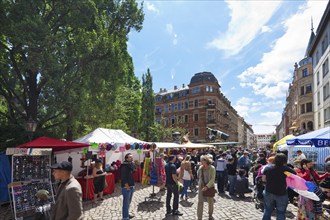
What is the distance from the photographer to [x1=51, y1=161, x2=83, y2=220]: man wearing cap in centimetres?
291

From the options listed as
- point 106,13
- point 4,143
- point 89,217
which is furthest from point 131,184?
point 106,13

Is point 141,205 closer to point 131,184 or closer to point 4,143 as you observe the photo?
point 131,184

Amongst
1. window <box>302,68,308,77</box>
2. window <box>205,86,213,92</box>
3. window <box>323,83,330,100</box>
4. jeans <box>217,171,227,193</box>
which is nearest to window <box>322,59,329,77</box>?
window <box>323,83,330,100</box>

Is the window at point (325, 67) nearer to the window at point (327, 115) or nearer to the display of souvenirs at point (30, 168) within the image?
the window at point (327, 115)

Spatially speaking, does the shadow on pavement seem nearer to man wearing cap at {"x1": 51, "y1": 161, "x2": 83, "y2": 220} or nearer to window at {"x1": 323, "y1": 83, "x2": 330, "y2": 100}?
man wearing cap at {"x1": 51, "y1": 161, "x2": 83, "y2": 220}

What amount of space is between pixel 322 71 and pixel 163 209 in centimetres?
2502

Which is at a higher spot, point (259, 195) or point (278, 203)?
point (278, 203)

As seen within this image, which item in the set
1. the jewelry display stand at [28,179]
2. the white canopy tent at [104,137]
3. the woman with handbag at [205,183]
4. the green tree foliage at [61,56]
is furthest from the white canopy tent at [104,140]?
the woman with handbag at [205,183]

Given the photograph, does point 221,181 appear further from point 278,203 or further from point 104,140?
point 104,140

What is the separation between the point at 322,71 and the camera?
25.0 meters

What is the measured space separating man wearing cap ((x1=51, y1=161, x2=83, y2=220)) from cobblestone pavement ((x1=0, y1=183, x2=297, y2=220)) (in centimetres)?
459

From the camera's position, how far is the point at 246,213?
24.9 feet

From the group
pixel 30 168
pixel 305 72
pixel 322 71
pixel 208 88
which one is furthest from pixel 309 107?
pixel 30 168

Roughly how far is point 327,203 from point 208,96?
43.3 metres
